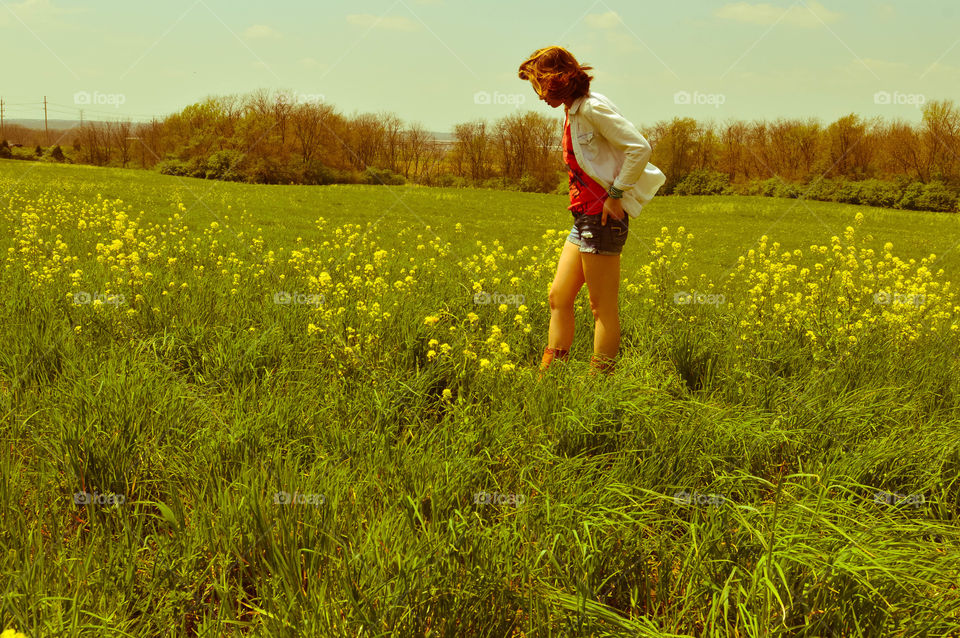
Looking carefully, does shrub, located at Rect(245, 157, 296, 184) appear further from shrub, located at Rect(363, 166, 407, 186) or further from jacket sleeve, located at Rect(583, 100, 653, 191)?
jacket sleeve, located at Rect(583, 100, 653, 191)

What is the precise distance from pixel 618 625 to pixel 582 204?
289cm

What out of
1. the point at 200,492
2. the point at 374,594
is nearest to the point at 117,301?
the point at 200,492

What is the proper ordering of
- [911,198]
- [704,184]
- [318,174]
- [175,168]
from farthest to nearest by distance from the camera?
1. [318,174]
2. [704,184]
3. [175,168]
4. [911,198]

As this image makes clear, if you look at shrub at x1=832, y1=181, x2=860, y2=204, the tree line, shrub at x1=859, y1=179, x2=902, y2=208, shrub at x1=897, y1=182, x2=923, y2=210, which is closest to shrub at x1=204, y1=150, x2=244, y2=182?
the tree line

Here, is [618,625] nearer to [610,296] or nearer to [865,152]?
[610,296]

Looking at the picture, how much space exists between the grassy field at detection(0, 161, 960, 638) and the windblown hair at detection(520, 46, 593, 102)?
5.70 feet

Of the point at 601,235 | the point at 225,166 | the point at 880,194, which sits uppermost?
the point at 225,166

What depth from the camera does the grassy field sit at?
2.11 meters

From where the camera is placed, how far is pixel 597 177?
13.6 ft

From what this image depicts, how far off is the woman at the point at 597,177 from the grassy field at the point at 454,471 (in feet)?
1.89

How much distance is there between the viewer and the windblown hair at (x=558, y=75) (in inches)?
160

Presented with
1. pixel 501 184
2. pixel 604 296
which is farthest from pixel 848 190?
pixel 604 296

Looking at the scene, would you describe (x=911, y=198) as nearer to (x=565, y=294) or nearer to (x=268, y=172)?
(x=268, y=172)

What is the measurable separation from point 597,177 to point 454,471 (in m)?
2.35
